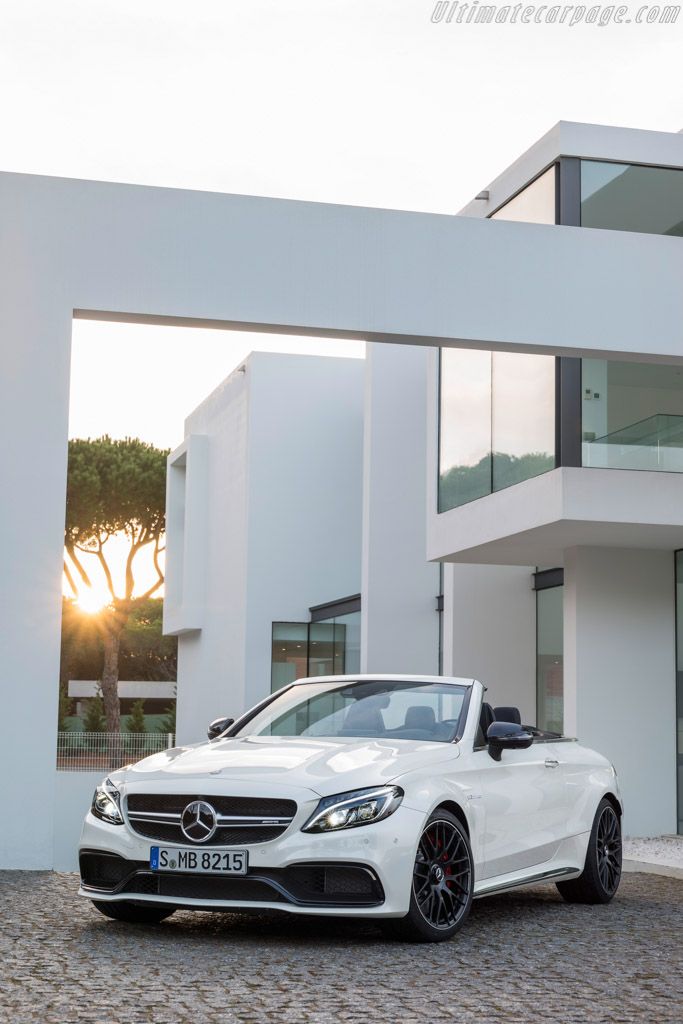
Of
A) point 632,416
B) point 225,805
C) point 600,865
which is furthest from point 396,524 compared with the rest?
point 225,805

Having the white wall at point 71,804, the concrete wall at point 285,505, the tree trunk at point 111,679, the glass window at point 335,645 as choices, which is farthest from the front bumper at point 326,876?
the tree trunk at point 111,679

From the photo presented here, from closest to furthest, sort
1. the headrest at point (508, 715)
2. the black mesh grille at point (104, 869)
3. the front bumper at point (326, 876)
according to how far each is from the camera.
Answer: the front bumper at point (326, 876), the black mesh grille at point (104, 869), the headrest at point (508, 715)

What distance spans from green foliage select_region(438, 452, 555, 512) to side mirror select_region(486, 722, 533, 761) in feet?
26.8

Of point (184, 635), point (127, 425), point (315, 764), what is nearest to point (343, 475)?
point (184, 635)

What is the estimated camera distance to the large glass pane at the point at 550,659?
64.7 feet

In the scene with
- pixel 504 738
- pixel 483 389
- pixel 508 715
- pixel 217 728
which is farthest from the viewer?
pixel 483 389

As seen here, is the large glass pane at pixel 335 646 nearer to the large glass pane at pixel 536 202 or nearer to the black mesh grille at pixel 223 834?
the large glass pane at pixel 536 202

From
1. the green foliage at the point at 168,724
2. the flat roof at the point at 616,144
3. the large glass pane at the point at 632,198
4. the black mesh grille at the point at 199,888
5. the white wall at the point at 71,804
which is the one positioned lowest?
Result: the white wall at the point at 71,804

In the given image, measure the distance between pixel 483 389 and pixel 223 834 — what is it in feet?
42.4

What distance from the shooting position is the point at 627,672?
17.0 metres

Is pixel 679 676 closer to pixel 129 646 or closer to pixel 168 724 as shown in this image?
pixel 168 724

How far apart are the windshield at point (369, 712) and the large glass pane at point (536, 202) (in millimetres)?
8800

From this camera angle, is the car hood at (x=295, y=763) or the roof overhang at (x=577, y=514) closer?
the car hood at (x=295, y=763)

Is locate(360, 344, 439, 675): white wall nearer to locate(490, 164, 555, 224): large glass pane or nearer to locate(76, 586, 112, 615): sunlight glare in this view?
locate(490, 164, 555, 224): large glass pane
